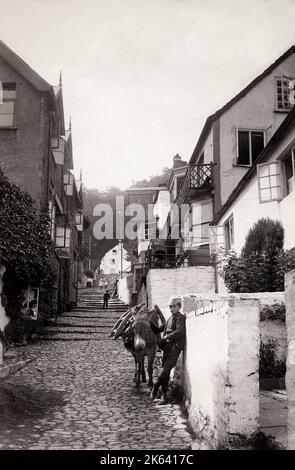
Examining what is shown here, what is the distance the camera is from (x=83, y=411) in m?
7.32

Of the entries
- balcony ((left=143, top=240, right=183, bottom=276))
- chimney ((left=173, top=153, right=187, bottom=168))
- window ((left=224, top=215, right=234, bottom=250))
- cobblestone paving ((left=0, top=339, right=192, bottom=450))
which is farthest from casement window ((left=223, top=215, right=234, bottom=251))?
chimney ((left=173, top=153, right=187, bottom=168))

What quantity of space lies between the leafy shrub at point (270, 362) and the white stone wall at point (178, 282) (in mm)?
11111

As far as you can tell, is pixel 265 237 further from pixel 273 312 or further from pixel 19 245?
pixel 19 245

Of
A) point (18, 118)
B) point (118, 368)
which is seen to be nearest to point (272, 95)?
point (18, 118)

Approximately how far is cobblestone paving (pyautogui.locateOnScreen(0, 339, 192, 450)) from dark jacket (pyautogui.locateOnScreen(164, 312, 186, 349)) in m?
1.02

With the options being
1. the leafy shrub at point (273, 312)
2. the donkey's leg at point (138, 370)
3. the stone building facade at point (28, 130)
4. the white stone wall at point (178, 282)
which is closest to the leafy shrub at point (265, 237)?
the leafy shrub at point (273, 312)

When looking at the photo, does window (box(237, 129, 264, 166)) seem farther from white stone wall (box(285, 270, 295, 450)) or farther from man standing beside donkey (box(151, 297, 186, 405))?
white stone wall (box(285, 270, 295, 450))

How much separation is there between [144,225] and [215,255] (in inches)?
1041

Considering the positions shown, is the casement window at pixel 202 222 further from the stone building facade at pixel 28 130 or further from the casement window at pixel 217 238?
the stone building facade at pixel 28 130

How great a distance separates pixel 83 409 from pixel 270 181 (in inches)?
338

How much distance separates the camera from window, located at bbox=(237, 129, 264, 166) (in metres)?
21.9

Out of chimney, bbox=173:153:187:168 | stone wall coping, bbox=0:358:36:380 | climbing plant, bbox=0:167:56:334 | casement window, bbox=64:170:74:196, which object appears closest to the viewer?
stone wall coping, bbox=0:358:36:380

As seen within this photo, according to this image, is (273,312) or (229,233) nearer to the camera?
(273,312)

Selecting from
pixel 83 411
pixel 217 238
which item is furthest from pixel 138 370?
pixel 217 238
